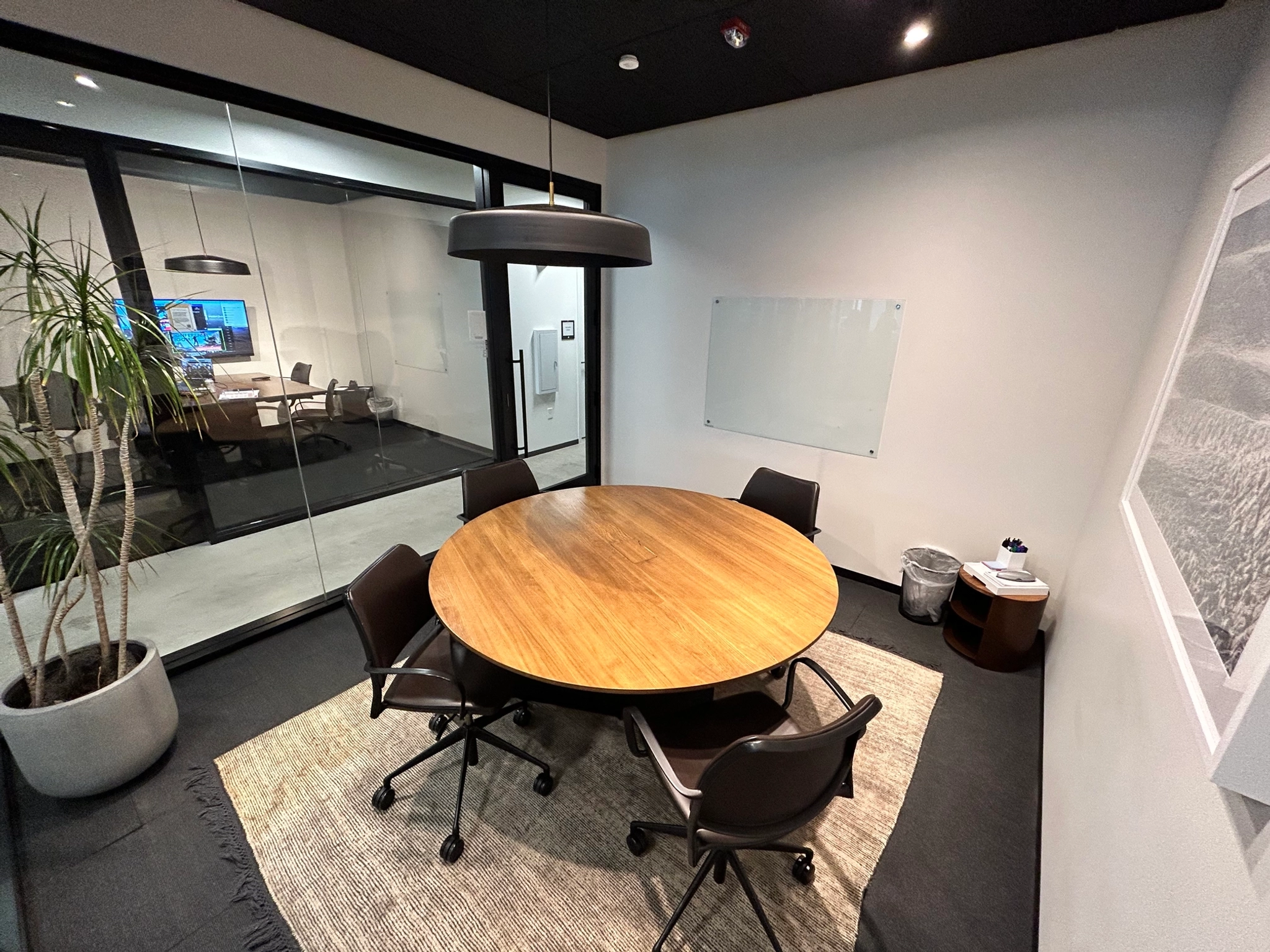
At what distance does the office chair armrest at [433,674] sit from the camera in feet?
4.77

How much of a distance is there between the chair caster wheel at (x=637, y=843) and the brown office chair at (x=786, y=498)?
1.49 m

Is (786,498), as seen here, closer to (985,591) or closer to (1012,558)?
(985,591)

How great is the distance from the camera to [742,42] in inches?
86.4

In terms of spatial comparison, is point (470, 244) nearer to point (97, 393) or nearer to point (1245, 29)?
point (97, 393)

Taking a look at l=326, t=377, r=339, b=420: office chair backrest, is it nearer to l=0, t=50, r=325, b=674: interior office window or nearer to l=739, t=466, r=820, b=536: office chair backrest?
l=0, t=50, r=325, b=674: interior office window

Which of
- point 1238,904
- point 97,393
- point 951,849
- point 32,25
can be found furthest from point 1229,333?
point 32,25

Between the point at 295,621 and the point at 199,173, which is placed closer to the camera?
the point at 199,173

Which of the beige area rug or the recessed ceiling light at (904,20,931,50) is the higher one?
the recessed ceiling light at (904,20,931,50)

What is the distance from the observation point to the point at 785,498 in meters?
2.63

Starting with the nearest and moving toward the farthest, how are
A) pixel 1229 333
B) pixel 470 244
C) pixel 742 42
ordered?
pixel 1229 333
pixel 470 244
pixel 742 42

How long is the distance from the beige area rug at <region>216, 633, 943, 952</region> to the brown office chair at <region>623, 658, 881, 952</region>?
0.09 meters

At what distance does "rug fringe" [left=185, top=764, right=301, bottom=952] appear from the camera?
4.55 ft

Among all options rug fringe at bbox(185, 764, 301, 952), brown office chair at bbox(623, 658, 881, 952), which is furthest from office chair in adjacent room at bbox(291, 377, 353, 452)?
brown office chair at bbox(623, 658, 881, 952)

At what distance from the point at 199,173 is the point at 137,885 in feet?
9.52
